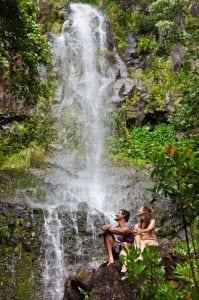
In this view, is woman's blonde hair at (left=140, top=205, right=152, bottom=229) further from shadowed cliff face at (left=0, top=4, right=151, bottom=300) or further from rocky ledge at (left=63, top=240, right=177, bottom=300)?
shadowed cliff face at (left=0, top=4, right=151, bottom=300)

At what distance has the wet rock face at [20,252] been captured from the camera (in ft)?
37.9

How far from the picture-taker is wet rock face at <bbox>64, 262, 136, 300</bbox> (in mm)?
7562

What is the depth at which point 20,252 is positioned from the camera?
1219 centimetres

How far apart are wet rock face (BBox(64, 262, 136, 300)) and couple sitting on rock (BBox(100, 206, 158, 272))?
1.09ft

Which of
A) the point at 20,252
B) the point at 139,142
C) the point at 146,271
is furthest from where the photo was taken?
the point at 139,142

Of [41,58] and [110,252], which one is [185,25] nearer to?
[41,58]

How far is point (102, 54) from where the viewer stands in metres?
21.8

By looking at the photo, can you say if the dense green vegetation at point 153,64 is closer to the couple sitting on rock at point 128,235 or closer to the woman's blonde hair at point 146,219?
the couple sitting on rock at point 128,235

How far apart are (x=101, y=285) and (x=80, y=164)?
9434 mm

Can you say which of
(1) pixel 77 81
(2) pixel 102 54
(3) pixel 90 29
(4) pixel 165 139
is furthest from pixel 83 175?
(3) pixel 90 29

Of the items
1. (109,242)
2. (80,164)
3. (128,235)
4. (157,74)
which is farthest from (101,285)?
(157,74)

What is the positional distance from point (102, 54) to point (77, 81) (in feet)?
6.55

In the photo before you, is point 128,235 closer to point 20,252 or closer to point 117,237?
point 117,237

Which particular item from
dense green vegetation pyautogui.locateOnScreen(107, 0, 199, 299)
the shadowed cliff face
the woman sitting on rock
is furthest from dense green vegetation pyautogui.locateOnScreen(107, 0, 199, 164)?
the woman sitting on rock
